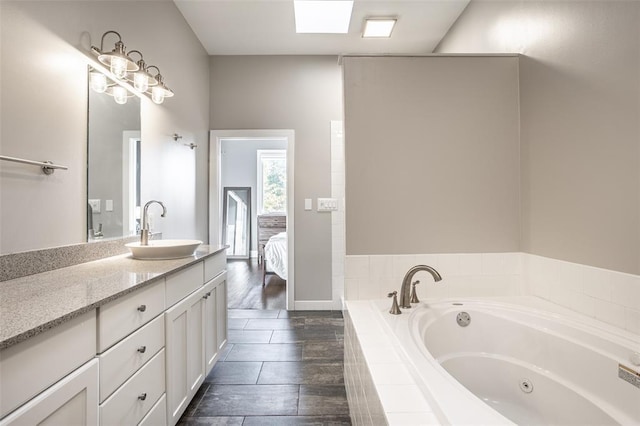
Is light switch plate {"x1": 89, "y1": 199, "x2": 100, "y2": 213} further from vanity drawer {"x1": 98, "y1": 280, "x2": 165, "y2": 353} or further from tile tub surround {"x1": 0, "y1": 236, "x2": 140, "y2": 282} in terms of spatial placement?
vanity drawer {"x1": 98, "y1": 280, "x2": 165, "y2": 353}

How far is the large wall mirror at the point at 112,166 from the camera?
1571 mm

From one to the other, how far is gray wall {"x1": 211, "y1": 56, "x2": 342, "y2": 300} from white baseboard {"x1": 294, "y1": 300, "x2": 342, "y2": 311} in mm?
45

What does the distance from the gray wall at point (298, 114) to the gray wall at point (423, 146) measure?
1430 mm

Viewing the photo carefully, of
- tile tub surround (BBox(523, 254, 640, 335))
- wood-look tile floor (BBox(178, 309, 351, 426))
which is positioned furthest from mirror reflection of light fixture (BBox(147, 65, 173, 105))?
tile tub surround (BBox(523, 254, 640, 335))

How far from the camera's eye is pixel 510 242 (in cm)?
182

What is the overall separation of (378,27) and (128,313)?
9.53ft

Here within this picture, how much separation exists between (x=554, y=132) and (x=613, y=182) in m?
0.43

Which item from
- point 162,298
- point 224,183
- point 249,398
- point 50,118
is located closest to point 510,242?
point 249,398

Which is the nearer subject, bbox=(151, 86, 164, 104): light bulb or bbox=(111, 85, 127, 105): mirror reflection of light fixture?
bbox=(111, 85, 127, 105): mirror reflection of light fixture

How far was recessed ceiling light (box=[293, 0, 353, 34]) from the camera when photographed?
2.46m

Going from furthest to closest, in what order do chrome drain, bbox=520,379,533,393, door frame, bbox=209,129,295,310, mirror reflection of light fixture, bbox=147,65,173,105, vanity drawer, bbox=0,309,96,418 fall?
door frame, bbox=209,129,295,310, mirror reflection of light fixture, bbox=147,65,173,105, chrome drain, bbox=520,379,533,393, vanity drawer, bbox=0,309,96,418

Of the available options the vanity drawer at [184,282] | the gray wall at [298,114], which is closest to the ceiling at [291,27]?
the gray wall at [298,114]

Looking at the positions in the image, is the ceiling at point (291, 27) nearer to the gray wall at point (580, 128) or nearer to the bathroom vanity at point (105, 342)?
the gray wall at point (580, 128)

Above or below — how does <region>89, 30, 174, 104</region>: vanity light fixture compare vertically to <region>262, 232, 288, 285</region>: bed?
above
